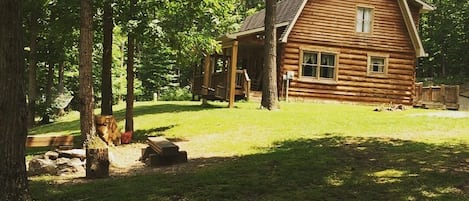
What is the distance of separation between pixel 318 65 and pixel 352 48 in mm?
2273

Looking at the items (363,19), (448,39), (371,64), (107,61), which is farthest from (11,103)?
(448,39)

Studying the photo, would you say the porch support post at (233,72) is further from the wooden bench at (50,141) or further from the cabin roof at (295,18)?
the wooden bench at (50,141)

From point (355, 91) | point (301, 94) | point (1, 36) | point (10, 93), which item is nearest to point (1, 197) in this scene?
point (10, 93)

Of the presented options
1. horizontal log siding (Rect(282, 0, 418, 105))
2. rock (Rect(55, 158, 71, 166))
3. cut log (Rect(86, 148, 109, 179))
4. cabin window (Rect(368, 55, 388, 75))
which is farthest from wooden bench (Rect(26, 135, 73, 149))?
cabin window (Rect(368, 55, 388, 75))

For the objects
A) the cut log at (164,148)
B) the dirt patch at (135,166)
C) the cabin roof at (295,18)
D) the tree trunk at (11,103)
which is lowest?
the dirt patch at (135,166)

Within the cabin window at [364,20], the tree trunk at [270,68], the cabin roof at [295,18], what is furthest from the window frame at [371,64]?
the tree trunk at [270,68]

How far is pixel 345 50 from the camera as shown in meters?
27.1

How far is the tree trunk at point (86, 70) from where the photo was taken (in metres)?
10.9

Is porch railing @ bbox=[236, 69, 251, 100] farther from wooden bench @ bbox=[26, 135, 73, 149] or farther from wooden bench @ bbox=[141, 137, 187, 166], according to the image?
wooden bench @ bbox=[141, 137, 187, 166]

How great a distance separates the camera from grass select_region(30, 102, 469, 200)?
6.89 meters

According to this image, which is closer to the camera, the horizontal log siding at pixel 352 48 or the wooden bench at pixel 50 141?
the wooden bench at pixel 50 141

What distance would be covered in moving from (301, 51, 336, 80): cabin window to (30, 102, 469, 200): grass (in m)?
11.6

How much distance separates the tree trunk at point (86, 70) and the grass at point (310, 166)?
2560mm

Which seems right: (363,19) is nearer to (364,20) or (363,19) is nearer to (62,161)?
(364,20)
